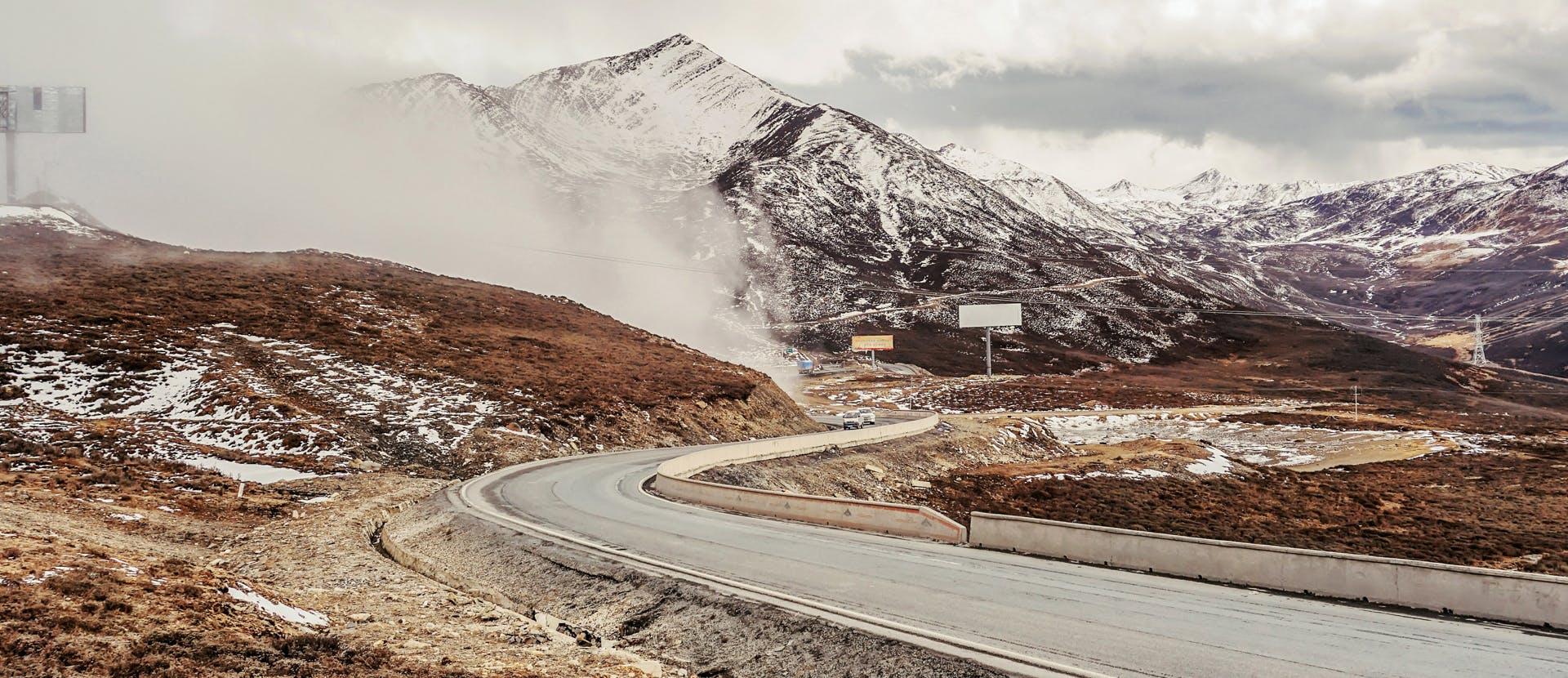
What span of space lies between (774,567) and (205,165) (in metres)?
197

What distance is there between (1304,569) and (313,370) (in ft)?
162

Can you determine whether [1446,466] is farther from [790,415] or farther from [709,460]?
[709,460]

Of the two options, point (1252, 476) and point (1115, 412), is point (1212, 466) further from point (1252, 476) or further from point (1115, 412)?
point (1115, 412)

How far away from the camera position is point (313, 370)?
164ft

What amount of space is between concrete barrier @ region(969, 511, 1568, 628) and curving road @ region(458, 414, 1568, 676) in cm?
40

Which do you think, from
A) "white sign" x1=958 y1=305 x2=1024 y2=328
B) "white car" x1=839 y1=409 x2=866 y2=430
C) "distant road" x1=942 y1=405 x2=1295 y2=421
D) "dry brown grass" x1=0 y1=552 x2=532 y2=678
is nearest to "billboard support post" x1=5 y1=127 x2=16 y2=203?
"white car" x1=839 y1=409 x2=866 y2=430

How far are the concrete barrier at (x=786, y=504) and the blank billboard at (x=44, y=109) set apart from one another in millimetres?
103836

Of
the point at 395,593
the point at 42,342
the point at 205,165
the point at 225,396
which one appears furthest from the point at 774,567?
the point at 205,165

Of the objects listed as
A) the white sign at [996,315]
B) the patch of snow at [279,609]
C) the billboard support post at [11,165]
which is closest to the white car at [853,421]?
the patch of snow at [279,609]

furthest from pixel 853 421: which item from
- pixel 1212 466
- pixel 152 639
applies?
pixel 152 639

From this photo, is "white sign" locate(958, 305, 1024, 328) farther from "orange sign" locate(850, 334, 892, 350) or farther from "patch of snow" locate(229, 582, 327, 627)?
"patch of snow" locate(229, 582, 327, 627)

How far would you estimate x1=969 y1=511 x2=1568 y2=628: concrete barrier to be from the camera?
14070 mm

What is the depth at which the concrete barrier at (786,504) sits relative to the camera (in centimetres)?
2275

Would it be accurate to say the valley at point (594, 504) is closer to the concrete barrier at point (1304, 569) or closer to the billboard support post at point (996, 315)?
the concrete barrier at point (1304, 569)
